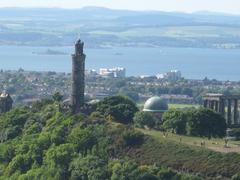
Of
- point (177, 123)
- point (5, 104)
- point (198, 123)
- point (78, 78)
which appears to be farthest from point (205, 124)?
point (5, 104)

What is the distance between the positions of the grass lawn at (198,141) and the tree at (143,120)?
2.05 metres

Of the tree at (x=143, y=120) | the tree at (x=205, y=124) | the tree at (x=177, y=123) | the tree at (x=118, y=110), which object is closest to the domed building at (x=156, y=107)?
the tree at (x=118, y=110)

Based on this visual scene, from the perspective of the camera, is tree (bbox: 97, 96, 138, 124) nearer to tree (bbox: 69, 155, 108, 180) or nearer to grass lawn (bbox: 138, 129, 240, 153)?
grass lawn (bbox: 138, 129, 240, 153)

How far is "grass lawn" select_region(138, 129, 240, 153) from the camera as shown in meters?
54.4

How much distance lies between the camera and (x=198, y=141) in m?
57.8

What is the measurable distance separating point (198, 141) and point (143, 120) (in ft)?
21.9

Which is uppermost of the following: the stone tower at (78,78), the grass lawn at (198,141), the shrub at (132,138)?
the stone tower at (78,78)

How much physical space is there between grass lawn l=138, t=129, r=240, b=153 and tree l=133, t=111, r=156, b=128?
205cm

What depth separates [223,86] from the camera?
502ft

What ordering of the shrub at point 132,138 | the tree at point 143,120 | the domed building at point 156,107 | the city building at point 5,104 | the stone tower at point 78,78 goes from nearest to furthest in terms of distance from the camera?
the shrub at point 132,138 → the tree at point 143,120 → the stone tower at point 78,78 → the domed building at point 156,107 → the city building at point 5,104

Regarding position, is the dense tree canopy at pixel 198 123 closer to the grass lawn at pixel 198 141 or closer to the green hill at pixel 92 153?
the grass lawn at pixel 198 141

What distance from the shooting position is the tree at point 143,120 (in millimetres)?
63625

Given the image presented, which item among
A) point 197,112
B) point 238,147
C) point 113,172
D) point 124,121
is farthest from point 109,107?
point 113,172

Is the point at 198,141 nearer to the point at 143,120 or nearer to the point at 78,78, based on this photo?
the point at 143,120
